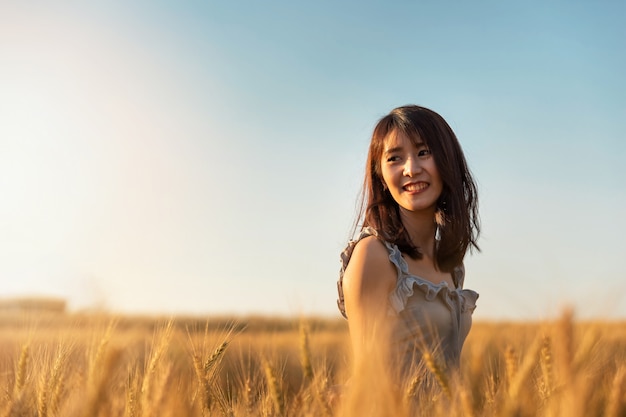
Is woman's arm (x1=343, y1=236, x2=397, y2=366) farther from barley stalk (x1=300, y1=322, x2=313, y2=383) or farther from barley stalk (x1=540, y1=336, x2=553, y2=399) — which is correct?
barley stalk (x1=540, y1=336, x2=553, y2=399)

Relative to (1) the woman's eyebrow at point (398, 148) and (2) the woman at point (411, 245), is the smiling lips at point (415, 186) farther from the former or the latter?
(1) the woman's eyebrow at point (398, 148)

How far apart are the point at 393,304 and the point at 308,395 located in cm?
55

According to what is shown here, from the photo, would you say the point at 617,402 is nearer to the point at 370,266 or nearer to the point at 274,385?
the point at 274,385

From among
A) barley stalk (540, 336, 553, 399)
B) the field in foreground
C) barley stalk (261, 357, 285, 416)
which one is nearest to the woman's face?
the field in foreground

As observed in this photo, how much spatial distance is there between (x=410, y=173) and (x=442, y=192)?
0.29 m

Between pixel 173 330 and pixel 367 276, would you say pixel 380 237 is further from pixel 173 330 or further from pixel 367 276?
pixel 173 330

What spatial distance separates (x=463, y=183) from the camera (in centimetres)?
298

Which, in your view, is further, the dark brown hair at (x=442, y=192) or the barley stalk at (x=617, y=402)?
the dark brown hair at (x=442, y=192)

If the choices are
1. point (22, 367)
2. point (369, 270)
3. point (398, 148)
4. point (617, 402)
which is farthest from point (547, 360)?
point (22, 367)

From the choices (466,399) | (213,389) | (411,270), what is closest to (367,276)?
(411,270)

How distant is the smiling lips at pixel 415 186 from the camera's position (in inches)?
101

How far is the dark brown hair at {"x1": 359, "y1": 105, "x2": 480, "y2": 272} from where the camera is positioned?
263 cm

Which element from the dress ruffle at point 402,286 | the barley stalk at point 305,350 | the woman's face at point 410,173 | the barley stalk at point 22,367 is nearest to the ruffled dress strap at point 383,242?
the dress ruffle at point 402,286

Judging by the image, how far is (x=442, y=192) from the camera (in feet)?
9.04
